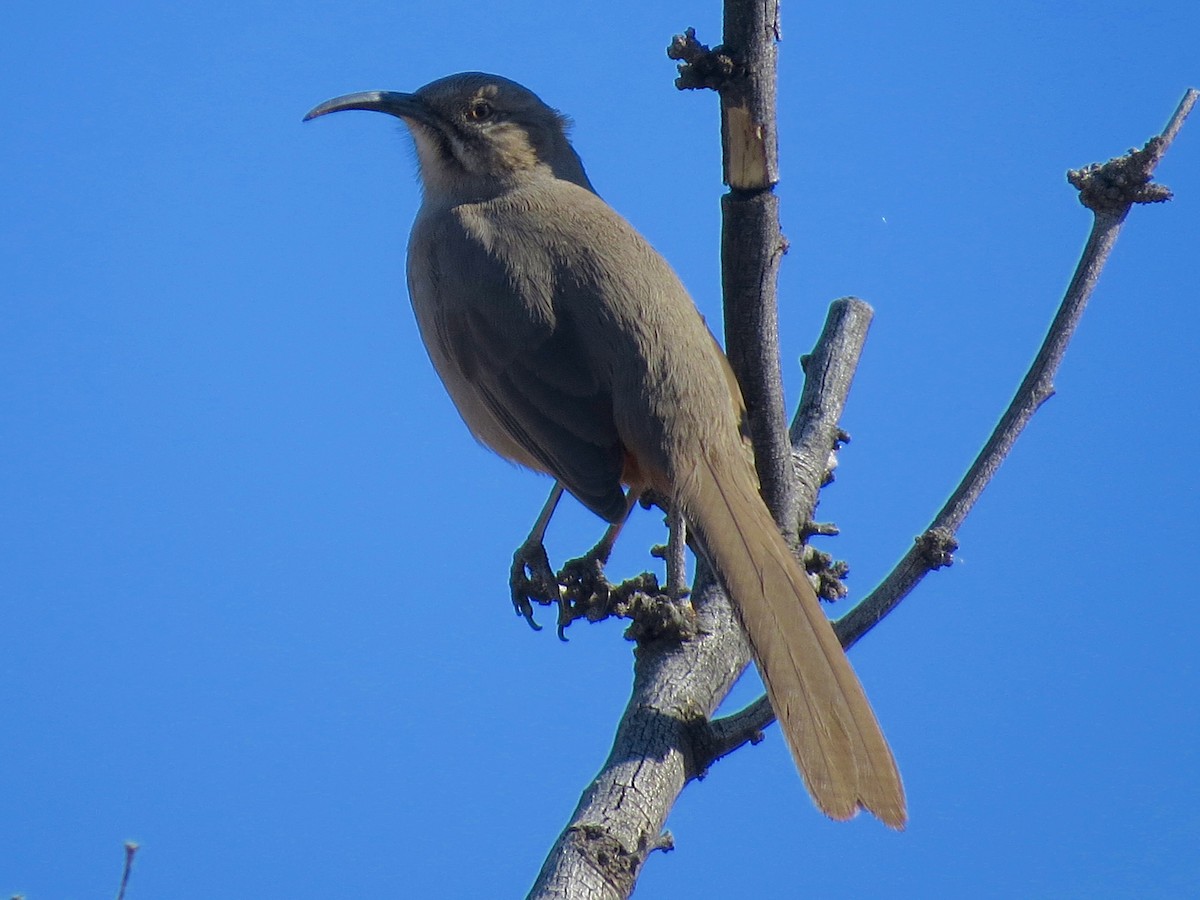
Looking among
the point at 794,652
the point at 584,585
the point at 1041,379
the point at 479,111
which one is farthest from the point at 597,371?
the point at 479,111

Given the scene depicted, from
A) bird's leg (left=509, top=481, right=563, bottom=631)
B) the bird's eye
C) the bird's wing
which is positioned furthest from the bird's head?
bird's leg (left=509, top=481, right=563, bottom=631)

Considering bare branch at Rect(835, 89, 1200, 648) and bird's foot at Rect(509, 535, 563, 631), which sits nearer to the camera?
bare branch at Rect(835, 89, 1200, 648)

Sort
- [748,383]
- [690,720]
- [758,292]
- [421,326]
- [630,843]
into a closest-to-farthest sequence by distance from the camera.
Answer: [630,843], [690,720], [758,292], [748,383], [421,326]

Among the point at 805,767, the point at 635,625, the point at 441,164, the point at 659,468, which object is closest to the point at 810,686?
the point at 805,767

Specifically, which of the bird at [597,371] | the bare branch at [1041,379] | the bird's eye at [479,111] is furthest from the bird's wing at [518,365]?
the bare branch at [1041,379]

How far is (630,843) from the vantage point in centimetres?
276

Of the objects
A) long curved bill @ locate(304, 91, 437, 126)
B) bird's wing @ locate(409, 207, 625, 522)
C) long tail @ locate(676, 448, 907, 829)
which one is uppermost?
long curved bill @ locate(304, 91, 437, 126)

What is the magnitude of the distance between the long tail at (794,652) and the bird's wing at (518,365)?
1.13 feet

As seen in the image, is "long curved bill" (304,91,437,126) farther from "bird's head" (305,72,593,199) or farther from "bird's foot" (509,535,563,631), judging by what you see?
"bird's foot" (509,535,563,631)

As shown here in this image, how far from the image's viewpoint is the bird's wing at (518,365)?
13.4 feet

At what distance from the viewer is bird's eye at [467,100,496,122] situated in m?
5.02

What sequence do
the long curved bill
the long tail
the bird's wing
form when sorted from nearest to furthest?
the long tail
the bird's wing
the long curved bill

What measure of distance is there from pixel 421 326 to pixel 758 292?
1621mm

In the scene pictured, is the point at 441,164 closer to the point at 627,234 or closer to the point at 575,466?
the point at 627,234
